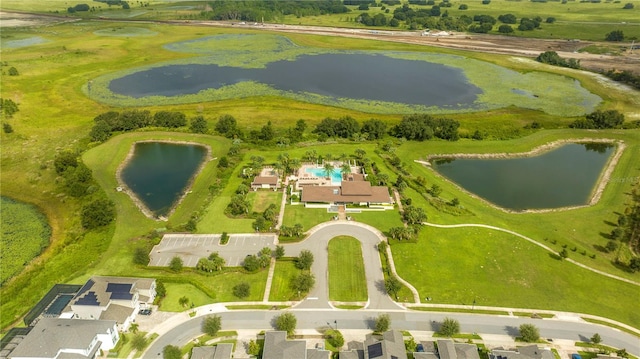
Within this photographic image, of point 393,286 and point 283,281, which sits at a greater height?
point 393,286

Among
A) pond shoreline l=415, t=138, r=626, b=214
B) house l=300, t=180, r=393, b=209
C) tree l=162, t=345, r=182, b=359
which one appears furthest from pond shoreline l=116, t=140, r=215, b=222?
pond shoreline l=415, t=138, r=626, b=214

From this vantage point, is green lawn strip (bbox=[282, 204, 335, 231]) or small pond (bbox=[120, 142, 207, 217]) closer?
green lawn strip (bbox=[282, 204, 335, 231])

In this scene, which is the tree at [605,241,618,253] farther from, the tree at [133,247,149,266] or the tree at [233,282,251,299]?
the tree at [133,247,149,266]

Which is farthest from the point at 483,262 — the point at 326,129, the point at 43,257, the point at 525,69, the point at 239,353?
the point at 525,69

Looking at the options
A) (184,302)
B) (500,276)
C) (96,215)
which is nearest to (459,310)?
(500,276)

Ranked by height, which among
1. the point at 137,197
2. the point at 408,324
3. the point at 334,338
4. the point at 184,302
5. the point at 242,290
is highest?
the point at 137,197

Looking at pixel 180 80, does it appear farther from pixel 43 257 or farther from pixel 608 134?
pixel 608 134

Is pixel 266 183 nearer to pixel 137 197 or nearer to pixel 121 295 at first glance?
pixel 137 197
